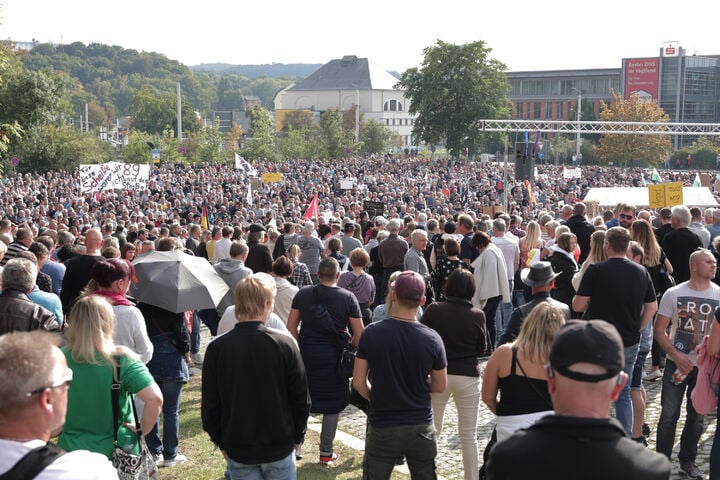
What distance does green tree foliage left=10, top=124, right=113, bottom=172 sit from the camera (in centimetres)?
6097

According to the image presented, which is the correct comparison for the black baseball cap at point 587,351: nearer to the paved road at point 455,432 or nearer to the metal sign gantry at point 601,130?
the paved road at point 455,432

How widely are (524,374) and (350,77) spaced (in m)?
152

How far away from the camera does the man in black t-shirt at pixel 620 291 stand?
645cm

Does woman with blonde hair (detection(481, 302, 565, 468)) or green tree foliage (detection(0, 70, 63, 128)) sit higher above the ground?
green tree foliage (detection(0, 70, 63, 128))

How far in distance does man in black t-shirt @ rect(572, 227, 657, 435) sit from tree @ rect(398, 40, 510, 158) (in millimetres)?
72922

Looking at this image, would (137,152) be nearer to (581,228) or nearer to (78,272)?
(581,228)

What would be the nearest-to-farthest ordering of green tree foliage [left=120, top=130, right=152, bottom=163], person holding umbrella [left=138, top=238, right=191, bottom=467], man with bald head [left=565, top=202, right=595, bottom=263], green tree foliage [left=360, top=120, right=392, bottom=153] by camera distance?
person holding umbrella [left=138, top=238, right=191, bottom=467] < man with bald head [left=565, top=202, right=595, bottom=263] < green tree foliage [left=120, top=130, right=152, bottom=163] < green tree foliage [left=360, top=120, right=392, bottom=153]

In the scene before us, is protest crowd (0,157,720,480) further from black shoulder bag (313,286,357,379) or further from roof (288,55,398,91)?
roof (288,55,398,91)

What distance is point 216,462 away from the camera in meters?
7.16

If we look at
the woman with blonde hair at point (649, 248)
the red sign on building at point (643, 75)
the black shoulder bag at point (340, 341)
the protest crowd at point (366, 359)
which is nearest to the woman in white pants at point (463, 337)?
the protest crowd at point (366, 359)

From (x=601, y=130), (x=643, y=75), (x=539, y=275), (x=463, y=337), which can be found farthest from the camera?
(x=643, y=75)

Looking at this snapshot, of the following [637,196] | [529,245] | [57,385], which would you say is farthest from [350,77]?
[57,385]

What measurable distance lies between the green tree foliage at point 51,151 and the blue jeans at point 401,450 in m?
57.3

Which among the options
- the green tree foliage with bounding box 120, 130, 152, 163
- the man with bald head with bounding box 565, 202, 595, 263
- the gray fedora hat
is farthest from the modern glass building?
the gray fedora hat
